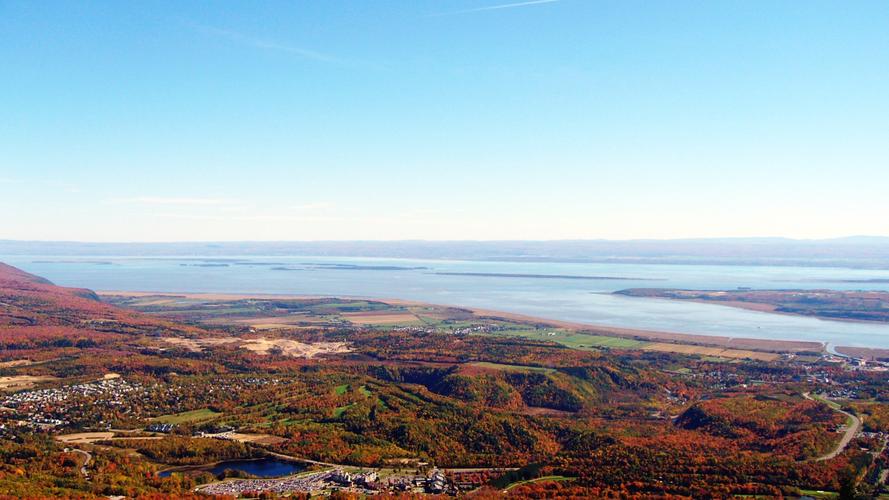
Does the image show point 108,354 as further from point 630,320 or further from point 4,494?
point 630,320

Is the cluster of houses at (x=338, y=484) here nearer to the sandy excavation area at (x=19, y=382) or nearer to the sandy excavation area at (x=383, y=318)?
the sandy excavation area at (x=19, y=382)

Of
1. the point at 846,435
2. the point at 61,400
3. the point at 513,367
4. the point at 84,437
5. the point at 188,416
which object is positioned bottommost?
the point at 188,416

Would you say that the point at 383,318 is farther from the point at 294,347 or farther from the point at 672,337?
the point at 672,337

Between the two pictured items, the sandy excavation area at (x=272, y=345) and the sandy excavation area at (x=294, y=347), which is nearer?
the sandy excavation area at (x=272, y=345)

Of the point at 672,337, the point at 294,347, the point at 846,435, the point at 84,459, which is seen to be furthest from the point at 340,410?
the point at 672,337

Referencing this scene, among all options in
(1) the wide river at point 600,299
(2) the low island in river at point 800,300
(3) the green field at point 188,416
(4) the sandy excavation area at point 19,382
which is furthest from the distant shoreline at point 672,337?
(4) the sandy excavation area at point 19,382

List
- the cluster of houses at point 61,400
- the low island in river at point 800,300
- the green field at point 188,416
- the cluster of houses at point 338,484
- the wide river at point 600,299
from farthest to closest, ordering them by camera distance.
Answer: the low island in river at point 800,300 → the wide river at point 600,299 → the green field at point 188,416 → the cluster of houses at point 61,400 → the cluster of houses at point 338,484

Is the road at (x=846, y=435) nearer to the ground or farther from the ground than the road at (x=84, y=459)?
farther from the ground
